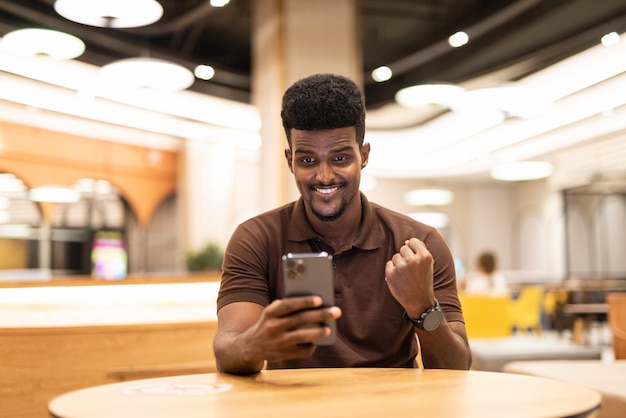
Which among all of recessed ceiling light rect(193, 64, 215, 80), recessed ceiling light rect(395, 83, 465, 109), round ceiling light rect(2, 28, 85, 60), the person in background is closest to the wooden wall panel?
round ceiling light rect(2, 28, 85, 60)

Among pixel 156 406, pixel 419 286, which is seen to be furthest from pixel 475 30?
pixel 156 406

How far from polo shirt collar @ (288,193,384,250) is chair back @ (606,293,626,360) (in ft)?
7.34

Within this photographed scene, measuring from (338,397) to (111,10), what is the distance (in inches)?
203

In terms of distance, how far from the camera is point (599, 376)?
319cm

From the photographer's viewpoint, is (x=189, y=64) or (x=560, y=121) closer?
(x=189, y=64)

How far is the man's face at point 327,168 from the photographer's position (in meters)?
2.00

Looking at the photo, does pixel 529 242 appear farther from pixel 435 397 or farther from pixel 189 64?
pixel 435 397

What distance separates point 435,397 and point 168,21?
26.6ft

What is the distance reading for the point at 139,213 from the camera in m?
13.5

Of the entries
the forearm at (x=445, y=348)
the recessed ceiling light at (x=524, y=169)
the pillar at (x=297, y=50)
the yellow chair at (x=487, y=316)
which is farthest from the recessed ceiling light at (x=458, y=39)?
the forearm at (x=445, y=348)

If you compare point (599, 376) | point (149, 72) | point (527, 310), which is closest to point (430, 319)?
point (599, 376)

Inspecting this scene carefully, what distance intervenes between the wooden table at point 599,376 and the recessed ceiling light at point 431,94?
566 centimetres

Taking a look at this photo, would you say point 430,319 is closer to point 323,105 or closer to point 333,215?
point 333,215

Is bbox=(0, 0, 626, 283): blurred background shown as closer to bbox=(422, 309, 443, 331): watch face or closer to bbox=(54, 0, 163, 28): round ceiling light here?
bbox=(54, 0, 163, 28): round ceiling light
